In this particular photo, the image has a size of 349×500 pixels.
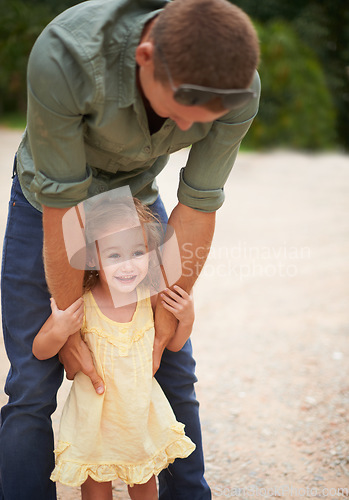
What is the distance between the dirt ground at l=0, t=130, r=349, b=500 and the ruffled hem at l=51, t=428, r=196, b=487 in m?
0.61

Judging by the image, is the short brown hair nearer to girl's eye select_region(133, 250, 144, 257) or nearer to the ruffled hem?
girl's eye select_region(133, 250, 144, 257)

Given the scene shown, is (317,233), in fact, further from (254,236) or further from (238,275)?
(238,275)

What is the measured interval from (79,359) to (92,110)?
2.13 feet

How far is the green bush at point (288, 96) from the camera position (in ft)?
32.5

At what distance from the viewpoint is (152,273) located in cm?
160

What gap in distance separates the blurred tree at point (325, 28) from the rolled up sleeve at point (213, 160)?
1101 centimetres

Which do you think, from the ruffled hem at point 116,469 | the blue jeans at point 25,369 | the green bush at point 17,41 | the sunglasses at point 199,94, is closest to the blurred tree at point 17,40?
the green bush at point 17,41

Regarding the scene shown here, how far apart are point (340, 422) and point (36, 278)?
1.72 m

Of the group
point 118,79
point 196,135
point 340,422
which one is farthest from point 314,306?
point 118,79

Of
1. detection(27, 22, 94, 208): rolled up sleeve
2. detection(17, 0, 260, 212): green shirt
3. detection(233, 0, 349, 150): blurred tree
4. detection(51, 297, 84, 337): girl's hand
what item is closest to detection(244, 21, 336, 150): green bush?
detection(233, 0, 349, 150): blurred tree

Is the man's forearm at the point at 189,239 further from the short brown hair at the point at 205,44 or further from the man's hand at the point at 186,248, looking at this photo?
the short brown hair at the point at 205,44

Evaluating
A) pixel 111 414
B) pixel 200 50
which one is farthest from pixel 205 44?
pixel 111 414

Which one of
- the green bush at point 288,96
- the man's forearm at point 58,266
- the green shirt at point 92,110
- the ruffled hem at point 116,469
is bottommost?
the green bush at point 288,96

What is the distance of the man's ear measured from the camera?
1.09 meters
